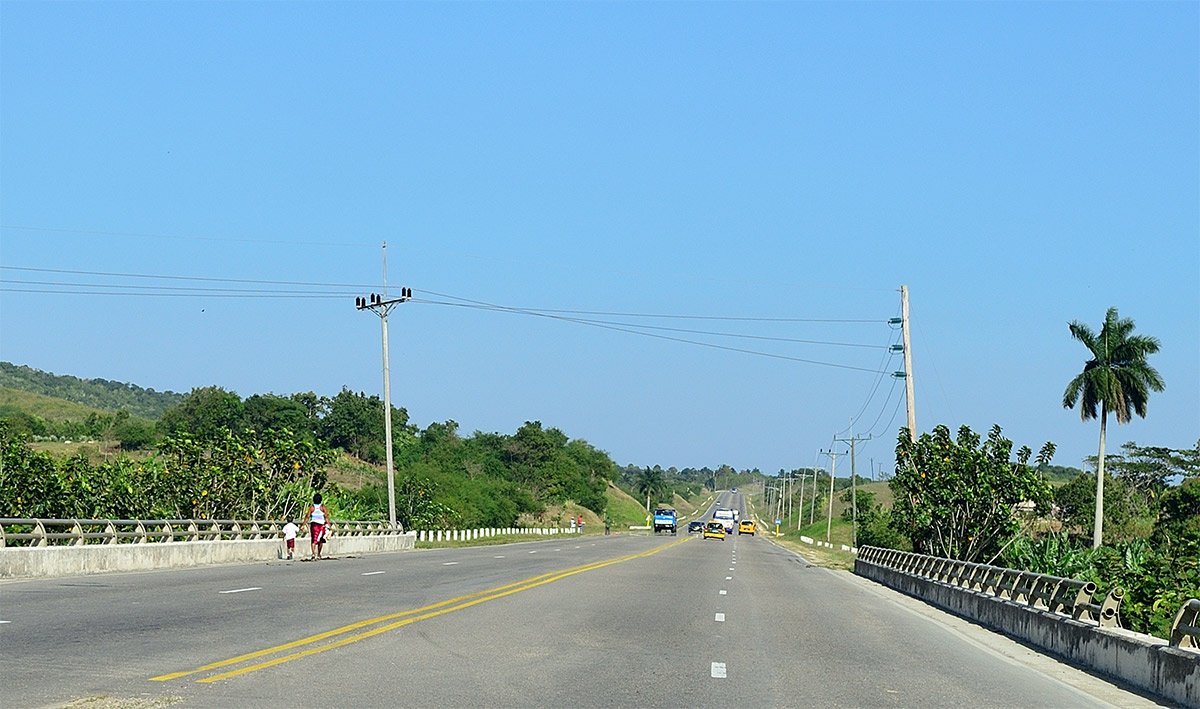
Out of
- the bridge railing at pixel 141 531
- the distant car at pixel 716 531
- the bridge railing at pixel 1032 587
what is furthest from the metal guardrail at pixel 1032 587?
the distant car at pixel 716 531

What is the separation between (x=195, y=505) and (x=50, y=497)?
34.7 ft

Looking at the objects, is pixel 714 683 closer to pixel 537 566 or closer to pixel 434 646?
pixel 434 646

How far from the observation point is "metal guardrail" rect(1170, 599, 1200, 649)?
1498cm

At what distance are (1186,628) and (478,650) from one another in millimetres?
7780

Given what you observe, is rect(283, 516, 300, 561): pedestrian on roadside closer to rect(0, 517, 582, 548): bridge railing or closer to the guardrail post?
rect(0, 517, 582, 548): bridge railing

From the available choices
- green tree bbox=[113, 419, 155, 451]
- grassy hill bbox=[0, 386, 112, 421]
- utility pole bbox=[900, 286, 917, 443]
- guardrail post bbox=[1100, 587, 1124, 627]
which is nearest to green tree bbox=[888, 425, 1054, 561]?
utility pole bbox=[900, 286, 917, 443]

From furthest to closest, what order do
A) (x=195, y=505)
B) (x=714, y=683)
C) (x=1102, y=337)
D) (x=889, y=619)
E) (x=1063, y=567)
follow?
(x=1102, y=337)
(x=195, y=505)
(x=1063, y=567)
(x=889, y=619)
(x=714, y=683)

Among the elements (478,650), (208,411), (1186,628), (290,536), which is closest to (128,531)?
(290,536)

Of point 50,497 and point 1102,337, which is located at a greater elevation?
point 1102,337

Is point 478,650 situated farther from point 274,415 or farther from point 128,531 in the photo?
point 274,415

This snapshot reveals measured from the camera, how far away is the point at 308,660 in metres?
14.4

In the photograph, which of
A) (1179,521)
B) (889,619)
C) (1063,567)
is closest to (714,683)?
(889,619)

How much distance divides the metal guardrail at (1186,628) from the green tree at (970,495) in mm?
27887

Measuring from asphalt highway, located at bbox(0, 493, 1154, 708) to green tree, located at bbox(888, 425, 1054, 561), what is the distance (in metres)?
14.3
